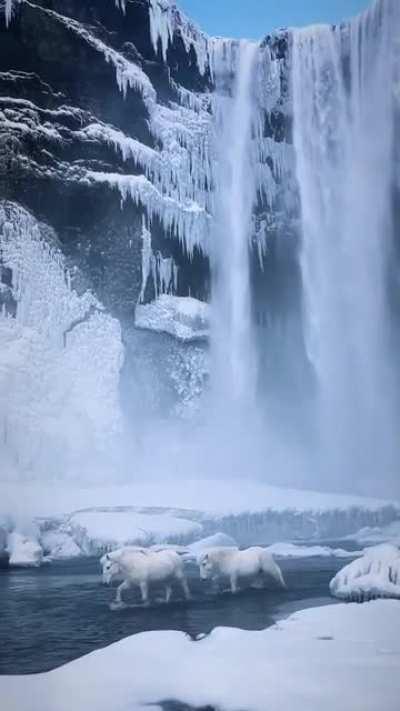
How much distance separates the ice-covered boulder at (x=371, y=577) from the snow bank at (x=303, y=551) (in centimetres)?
51

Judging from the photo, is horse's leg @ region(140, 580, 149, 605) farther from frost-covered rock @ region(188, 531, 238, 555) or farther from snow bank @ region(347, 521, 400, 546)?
snow bank @ region(347, 521, 400, 546)

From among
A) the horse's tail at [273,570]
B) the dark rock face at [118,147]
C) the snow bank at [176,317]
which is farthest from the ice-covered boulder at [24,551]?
the snow bank at [176,317]

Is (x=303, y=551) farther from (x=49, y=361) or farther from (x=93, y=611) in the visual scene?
(x=49, y=361)

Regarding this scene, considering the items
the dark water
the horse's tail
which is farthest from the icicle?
the horse's tail

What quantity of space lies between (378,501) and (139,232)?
425 cm

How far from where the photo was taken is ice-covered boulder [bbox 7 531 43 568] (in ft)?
16.2

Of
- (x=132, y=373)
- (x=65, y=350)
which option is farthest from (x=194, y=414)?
(x=65, y=350)

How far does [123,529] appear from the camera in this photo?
4938 mm

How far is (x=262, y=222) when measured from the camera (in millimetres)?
7168

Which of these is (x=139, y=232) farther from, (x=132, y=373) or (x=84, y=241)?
(x=132, y=373)

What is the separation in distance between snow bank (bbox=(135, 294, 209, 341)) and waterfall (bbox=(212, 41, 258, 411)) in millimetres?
211

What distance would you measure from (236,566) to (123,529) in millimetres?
1027

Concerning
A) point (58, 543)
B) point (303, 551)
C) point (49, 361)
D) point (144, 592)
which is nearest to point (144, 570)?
point (144, 592)

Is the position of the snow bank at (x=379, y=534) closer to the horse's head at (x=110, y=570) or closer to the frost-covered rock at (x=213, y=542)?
the frost-covered rock at (x=213, y=542)
